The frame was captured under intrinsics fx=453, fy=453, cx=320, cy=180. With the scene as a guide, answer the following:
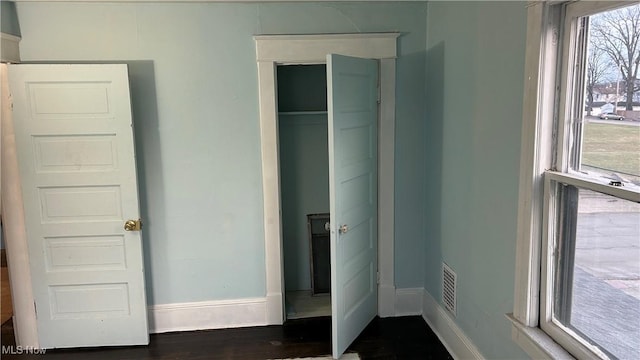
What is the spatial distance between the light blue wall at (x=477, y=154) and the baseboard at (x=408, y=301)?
10.4 inches

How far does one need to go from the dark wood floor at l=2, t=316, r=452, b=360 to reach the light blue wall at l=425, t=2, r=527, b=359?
1.13ft

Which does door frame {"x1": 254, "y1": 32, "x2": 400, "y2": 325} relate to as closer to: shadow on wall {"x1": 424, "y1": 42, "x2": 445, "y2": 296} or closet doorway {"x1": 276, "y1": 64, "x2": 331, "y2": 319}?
shadow on wall {"x1": 424, "y1": 42, "x2": 445, "y2": 296}

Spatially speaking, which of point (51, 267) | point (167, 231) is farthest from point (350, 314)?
point (51, 267)

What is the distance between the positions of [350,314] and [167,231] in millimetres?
1451

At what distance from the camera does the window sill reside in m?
1.86

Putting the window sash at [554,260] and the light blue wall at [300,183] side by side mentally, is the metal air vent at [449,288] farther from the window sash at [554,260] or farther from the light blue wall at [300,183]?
the light blue wall at [300,183]

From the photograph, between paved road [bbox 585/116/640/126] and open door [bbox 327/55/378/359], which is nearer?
paved road [bbox 585/116/640/126]

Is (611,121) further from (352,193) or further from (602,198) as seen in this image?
(352,193)

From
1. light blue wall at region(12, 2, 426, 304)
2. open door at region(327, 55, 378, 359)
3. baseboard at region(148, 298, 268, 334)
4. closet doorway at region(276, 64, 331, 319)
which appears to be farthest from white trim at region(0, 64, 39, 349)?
open door at region(327, 55, 378, 359)

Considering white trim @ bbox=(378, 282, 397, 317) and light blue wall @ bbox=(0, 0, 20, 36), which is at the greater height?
light blue wall @ bbox=(0, 0, 20, 36)

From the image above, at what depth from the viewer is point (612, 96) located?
1.66 metres

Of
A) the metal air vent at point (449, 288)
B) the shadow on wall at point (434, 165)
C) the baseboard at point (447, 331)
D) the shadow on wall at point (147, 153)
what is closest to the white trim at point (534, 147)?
the baseboard at point (447, 331)

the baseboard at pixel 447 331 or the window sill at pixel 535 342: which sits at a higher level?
the window sill at pixel 535 342

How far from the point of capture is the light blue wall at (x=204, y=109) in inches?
121
